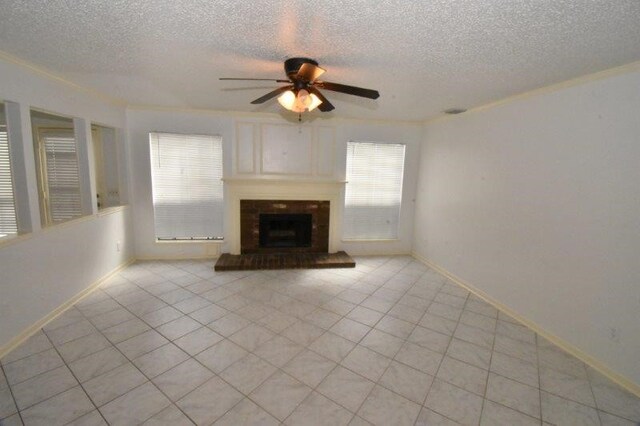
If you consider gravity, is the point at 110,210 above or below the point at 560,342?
above

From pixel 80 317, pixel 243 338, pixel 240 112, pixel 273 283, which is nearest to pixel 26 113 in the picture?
pixel 80 317

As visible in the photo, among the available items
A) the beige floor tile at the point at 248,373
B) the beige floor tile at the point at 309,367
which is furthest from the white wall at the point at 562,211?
the beige floor tile at the point at 248,373

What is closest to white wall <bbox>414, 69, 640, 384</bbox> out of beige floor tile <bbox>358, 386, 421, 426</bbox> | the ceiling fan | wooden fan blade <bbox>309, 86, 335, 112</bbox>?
beige floor tile <bbox>358, 386, 421, 426</bbox>

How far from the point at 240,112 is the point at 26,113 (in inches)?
102

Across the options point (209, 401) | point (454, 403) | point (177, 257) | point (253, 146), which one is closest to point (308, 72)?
point (209, 401)

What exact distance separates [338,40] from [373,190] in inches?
140

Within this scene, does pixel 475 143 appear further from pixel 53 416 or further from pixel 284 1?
pixel 53 416

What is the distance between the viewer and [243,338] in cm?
280

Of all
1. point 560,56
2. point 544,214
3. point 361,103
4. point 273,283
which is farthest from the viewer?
point 273,283

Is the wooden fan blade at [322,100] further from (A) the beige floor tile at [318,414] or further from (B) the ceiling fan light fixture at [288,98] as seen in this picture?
(A) the beige floor tile at [318,414]

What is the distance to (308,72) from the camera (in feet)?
6.98

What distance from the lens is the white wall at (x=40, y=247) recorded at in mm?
2486

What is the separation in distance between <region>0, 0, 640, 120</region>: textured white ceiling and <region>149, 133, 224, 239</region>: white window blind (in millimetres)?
1534

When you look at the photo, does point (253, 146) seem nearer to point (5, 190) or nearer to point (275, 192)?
point (275, 192)
